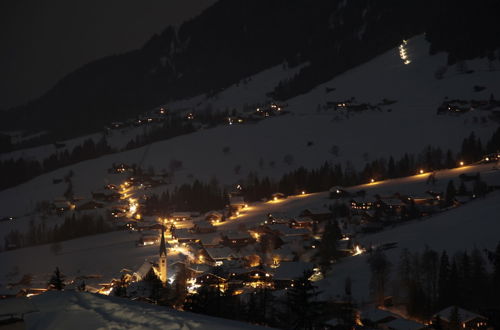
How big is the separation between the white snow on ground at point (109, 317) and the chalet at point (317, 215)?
4797 cm

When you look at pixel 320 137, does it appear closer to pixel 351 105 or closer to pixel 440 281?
pixel 351 105

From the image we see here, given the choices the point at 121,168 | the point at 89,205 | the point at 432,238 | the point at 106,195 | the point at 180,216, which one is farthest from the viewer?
the point at 121,168

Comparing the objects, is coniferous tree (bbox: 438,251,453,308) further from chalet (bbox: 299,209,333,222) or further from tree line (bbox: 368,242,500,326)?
chalet (bbox: 299,209,333,222)

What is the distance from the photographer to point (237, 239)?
177 ft


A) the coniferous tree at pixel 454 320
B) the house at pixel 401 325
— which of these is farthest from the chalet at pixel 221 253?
the coniferous tree at pixel 454 320

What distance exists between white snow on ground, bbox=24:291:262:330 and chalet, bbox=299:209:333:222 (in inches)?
1889

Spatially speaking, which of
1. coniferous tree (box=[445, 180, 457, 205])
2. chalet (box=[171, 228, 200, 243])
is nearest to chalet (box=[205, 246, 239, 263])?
chalet (box=[171, 228, 200, 243])

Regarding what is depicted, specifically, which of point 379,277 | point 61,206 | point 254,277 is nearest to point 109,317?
point 379,277

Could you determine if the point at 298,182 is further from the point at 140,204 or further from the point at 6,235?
the point at 6,235

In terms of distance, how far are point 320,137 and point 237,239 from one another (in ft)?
145

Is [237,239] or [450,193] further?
[237,239]

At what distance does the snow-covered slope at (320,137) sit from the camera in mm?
85125

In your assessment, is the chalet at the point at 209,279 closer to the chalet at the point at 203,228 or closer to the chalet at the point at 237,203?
the chalet at the point at 203,228

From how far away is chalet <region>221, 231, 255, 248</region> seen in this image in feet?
175
